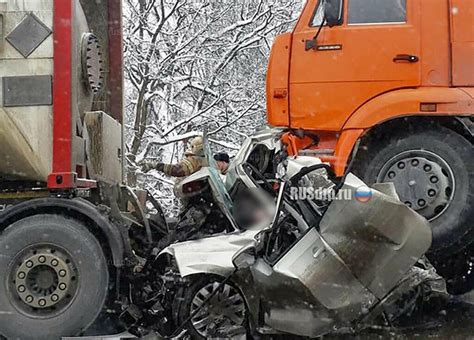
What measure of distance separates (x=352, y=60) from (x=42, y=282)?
3.23 m

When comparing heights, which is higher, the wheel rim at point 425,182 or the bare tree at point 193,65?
the bare tree at point 193,65

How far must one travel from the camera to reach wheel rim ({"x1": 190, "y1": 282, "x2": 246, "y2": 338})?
180 inches

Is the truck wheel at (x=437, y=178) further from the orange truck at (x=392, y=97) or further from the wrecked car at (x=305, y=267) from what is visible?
the wrecked car at (x=305, y=267)

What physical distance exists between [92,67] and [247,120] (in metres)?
11.0

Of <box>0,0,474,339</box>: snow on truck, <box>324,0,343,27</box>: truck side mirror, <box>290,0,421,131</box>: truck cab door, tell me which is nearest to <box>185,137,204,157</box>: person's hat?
<box>0,0,474,339</box>: snow on truck

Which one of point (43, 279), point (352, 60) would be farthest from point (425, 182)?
point (43, 279)

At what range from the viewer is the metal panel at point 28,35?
4609 millimetres

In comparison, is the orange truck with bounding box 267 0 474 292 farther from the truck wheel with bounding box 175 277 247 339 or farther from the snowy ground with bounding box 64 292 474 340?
the truck wheel with bounding box 175 277 247 339

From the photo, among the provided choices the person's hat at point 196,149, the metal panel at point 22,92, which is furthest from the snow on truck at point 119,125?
the person's hat at point 196,149

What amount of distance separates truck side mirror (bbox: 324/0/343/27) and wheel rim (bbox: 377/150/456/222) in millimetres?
1380

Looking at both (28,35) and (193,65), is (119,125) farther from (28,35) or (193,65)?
(193,65)

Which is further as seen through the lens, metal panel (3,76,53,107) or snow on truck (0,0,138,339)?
metal panel (3,76,53,107)

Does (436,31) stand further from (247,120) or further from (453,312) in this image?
(247,120)

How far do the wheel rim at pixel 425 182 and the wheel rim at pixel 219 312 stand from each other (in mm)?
1659
